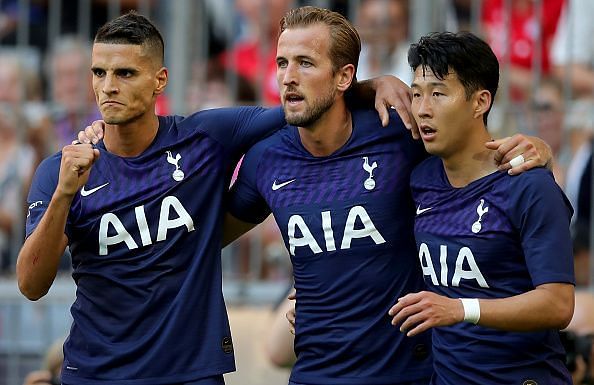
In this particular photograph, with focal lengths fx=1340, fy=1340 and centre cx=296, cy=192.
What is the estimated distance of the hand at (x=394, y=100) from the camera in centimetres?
576

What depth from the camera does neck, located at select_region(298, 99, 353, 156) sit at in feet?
19.1

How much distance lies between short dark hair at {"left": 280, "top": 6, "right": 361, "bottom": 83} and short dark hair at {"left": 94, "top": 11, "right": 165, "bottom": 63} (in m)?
0.58

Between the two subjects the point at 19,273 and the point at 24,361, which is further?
the point at 24,361

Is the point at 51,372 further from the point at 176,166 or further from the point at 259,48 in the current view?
the point at 259,48

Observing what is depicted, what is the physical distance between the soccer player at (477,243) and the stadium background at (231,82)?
3006 millimetres

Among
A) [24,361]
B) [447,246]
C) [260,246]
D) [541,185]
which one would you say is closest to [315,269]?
[447,246]

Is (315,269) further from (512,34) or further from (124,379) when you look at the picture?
(512,34)

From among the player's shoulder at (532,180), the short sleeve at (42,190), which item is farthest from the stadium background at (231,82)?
the player's shoulder at (532,180)

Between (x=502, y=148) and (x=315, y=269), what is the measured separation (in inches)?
38.7

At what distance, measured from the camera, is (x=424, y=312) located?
15.9ft

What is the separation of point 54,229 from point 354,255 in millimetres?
1254

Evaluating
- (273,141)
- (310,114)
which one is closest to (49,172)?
(273,141)

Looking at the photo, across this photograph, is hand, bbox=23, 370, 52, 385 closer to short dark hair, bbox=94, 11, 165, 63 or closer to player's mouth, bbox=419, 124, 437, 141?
short dark hair, bbox=94, 11, 165, 63

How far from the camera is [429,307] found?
487 cm
